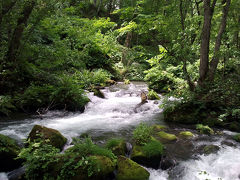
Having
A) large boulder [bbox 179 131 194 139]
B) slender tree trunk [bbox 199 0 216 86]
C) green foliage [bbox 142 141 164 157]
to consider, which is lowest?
large boulder [bbox 179 131 194 139]

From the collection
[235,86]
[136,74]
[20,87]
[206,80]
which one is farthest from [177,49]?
[136,74]

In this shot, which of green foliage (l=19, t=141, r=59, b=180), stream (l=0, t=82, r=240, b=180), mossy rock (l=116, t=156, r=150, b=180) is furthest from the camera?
stream (l=0, t=82, r=240, b=180)

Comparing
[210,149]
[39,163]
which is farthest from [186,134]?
[39,163]

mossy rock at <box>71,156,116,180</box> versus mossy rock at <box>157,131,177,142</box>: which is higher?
mossy rock at <box>71,156,116,180</box>

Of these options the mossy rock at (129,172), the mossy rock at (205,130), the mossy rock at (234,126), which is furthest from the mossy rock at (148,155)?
the mossy rock at (234,126)

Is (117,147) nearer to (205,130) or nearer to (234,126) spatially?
(205,130)

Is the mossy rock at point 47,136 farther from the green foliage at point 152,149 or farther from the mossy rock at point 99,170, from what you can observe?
the green foliage at point 152,149

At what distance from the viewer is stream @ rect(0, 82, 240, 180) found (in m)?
5.00

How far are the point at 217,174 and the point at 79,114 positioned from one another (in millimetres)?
6353

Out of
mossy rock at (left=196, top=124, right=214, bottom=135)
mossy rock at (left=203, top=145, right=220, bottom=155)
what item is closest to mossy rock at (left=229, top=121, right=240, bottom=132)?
mossy rock at (left=196, top=124, right=214, bottom=135)

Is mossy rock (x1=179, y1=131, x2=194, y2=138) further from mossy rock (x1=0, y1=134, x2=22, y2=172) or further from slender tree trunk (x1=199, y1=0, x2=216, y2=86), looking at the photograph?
mossy rock (x1=0, y1=134, x2=22, y2=172)

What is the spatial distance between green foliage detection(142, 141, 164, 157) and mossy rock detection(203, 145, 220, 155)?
1472 millimetres

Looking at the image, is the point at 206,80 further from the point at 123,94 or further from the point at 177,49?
the point at 123,94

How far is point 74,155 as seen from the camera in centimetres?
449
